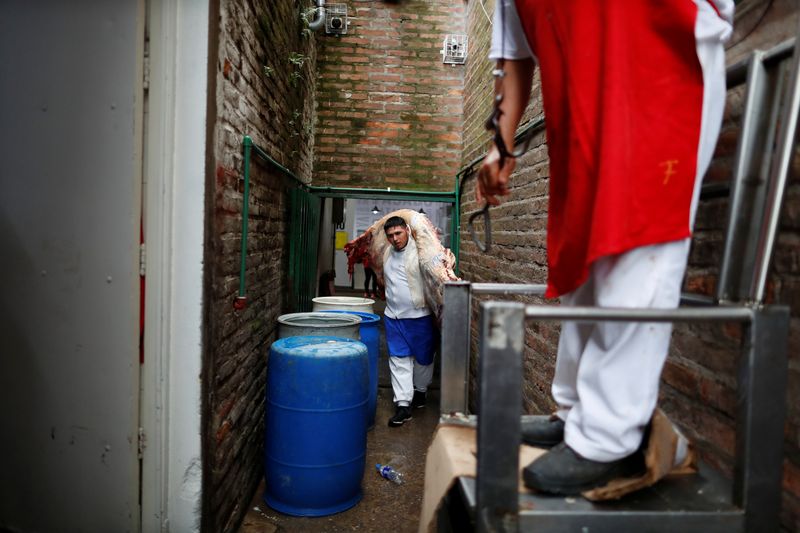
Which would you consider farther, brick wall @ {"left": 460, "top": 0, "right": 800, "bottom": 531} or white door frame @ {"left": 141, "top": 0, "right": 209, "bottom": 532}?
white door frame @ {"left": 141, "top": 0, "right": 209, "bottom": 532}

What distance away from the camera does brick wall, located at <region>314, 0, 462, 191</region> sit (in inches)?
243

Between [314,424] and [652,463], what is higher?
[652,463]

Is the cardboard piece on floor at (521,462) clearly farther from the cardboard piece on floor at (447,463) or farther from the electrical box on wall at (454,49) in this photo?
the electrical box on wall at (454,49)

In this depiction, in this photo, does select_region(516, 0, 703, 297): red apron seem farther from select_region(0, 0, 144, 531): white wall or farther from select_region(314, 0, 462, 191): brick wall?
select_region(314, 0, 462, 191): brick wall

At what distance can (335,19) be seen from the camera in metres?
6.05

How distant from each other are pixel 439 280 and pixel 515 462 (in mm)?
3916

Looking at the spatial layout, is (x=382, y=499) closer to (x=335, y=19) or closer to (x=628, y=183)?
(x=628, y=183)

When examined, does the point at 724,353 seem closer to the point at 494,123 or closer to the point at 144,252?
the point at 494,123

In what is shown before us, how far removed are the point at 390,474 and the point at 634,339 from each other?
3.13 meters

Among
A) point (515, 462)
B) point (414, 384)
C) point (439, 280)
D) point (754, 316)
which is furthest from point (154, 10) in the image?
point (414, 384)

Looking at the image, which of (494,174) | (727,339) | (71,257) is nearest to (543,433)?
(727,339)

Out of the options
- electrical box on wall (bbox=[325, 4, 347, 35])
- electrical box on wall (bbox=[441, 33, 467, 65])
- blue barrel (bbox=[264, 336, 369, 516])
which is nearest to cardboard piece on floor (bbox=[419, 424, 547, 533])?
blue barrel (bbox=[264, 336, 369, 516])

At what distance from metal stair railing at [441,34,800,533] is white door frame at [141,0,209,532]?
64.4 inches

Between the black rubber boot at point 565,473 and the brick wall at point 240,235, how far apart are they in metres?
1.74
